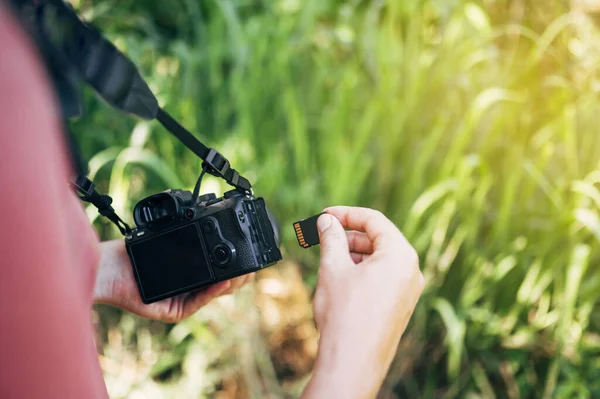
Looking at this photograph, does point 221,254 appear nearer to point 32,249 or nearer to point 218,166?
point 218,166

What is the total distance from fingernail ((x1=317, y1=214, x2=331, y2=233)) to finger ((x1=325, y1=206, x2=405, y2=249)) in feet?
0.07

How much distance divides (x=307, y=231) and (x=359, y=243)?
0.07 meters

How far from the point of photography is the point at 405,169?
1.47 metres

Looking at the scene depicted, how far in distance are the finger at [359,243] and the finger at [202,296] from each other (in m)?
0.19

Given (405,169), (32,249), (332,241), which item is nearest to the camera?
(32,249)

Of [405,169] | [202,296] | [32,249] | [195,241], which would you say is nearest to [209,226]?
[195,241]

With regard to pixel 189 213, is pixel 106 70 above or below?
above

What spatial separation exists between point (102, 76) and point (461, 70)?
3.45 ft

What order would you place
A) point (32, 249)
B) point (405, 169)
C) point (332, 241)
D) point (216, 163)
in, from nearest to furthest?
point (32, 249) < point (332, 241) < point (216, 163) < point (405, 169)

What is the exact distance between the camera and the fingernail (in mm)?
675

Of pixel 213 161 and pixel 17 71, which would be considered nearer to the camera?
pixel 17 71

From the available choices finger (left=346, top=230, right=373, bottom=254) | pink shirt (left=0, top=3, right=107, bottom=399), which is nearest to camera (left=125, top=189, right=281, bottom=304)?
finger (left=346, top=230, right=373, bottom=254)

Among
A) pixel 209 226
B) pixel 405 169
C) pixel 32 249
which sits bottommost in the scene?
pixel 32 249

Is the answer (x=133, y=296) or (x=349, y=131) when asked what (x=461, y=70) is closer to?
(x=349, y=131)
